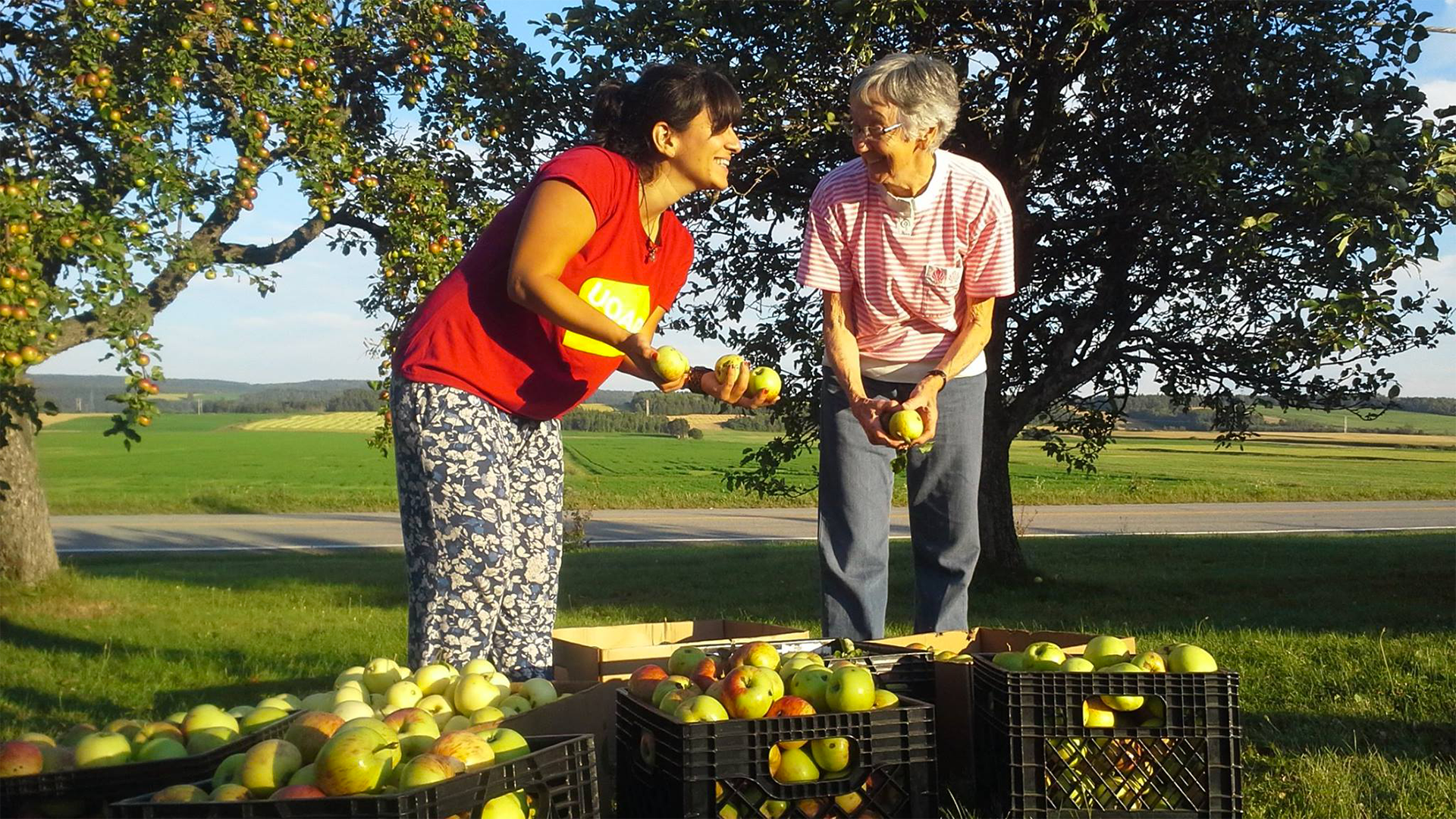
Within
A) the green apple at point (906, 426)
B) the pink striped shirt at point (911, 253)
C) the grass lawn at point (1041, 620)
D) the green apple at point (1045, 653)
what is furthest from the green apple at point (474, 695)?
the grass lawn at point (1041, 620)

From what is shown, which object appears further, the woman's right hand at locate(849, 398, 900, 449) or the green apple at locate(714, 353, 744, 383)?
the woman's right hand at locate(849, 398, 900, 449)

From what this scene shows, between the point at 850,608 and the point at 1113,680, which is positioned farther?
the point at 850,608

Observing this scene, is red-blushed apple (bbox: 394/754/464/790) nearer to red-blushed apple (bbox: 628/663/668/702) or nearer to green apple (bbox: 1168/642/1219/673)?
red-blushed apple (bbox: 628/663/668/702)

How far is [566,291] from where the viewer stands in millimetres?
3059

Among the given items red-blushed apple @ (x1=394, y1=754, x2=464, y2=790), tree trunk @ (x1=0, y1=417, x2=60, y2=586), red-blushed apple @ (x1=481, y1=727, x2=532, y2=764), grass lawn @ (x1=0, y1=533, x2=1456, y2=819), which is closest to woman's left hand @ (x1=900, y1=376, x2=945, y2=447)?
grass lawn @ (x1=0, y1=533, x2=1456, y2=819)

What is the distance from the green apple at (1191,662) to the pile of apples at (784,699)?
0.66m

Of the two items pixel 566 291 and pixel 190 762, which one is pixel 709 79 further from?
pixel 190 762

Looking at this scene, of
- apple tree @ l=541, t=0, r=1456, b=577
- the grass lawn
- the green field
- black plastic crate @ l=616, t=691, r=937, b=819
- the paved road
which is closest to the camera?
black plastic crate @ l=616, t=691, r=937, b=819

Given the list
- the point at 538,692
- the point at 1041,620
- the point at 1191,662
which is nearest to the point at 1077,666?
the point at 1191,662

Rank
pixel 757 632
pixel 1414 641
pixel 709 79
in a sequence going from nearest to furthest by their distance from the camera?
pixel 709 79 → pixel 757 632 → pixel 1414 641

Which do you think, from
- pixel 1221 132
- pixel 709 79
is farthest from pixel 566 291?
pixel 1221 132

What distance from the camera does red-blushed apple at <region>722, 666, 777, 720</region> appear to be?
2498 millimetres

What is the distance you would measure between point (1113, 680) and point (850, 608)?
139cm

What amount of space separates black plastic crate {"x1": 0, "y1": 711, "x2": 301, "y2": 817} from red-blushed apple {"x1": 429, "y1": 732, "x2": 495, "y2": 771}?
1.50 feet
